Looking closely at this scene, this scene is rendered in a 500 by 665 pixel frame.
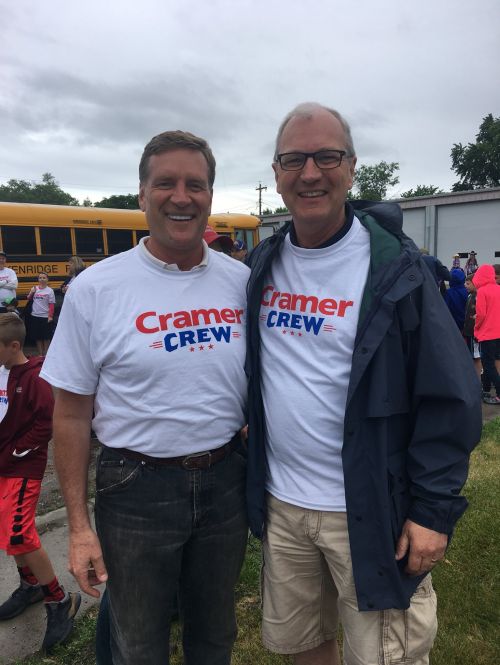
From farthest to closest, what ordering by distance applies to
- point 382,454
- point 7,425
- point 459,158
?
point 459,158 < point 7,425 < point 382,454

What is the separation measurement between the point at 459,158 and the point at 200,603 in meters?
51.7

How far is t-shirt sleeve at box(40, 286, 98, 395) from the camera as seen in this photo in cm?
167

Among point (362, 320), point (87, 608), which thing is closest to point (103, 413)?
point (362, 320)

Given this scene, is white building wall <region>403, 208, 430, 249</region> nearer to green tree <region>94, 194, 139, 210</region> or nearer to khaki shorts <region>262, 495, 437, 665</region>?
khaki shorts <region>262, 495, 437, 665</region>

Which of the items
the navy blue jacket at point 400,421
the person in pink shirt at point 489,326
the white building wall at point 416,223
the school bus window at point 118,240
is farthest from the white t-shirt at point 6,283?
the white building wall at point 416,223

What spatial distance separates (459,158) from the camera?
1818 inches

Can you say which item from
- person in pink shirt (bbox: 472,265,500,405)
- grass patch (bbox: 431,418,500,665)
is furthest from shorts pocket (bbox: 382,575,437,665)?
person in pink shirt (bbox: 472,265,500,405)

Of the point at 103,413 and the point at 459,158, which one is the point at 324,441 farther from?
the point at 459,158

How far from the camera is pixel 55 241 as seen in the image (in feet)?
36.6

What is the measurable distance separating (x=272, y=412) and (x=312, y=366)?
0.23m

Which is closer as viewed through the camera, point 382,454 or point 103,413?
point 382,454

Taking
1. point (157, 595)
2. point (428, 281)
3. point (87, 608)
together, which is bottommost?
point (87, 608)

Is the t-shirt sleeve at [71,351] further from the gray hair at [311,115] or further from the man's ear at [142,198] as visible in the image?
the gray hair at [311,115]

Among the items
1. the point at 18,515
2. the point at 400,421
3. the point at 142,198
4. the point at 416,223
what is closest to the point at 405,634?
the point at 400,421
